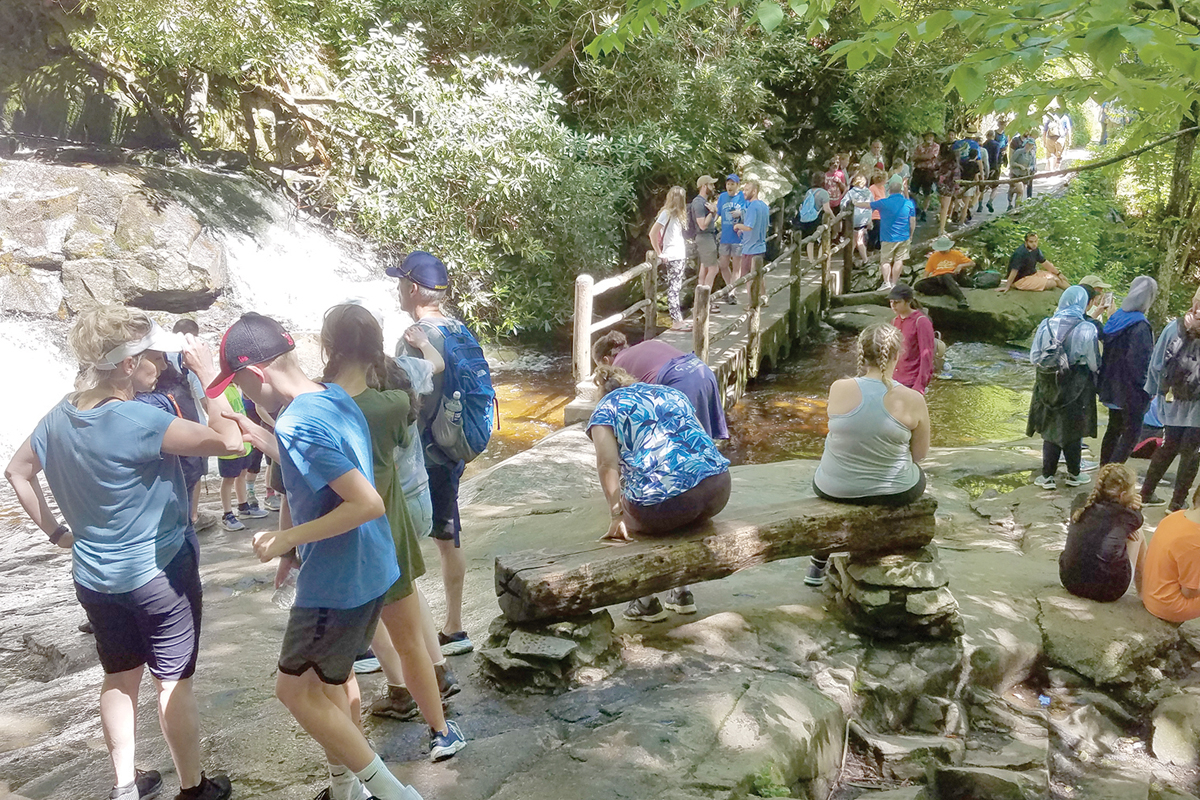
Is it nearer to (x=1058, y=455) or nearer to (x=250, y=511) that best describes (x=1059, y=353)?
(x=1058, y=455)

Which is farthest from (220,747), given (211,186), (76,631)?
(211,186)

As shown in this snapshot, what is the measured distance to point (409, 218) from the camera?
522 inches

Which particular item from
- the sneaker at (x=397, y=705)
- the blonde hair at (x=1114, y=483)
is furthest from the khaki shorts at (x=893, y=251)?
the sneaker at (x=397, y=705)

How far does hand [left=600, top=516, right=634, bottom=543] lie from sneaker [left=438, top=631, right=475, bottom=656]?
79cm

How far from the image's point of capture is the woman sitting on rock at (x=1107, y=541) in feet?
16.3

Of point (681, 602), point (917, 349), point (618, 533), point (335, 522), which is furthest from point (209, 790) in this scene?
point (917, 349)

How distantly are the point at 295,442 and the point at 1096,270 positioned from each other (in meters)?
14.6

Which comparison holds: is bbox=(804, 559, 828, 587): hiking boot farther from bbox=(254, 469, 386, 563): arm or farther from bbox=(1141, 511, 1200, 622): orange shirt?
bbox=(254, 469, 386, 563): arm

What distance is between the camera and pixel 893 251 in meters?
14.0

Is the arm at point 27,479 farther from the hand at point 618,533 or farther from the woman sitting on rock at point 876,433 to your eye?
the woman sitting on rock at point 876,433

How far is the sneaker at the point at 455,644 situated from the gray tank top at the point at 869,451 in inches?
76.7

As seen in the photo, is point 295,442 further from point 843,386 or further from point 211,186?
point 211,186

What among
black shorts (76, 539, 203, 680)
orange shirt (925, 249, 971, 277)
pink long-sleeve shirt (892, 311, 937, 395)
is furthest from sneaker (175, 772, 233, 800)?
orange shirt (925, 249, 971, 277)

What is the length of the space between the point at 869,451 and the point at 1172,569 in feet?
6.74
